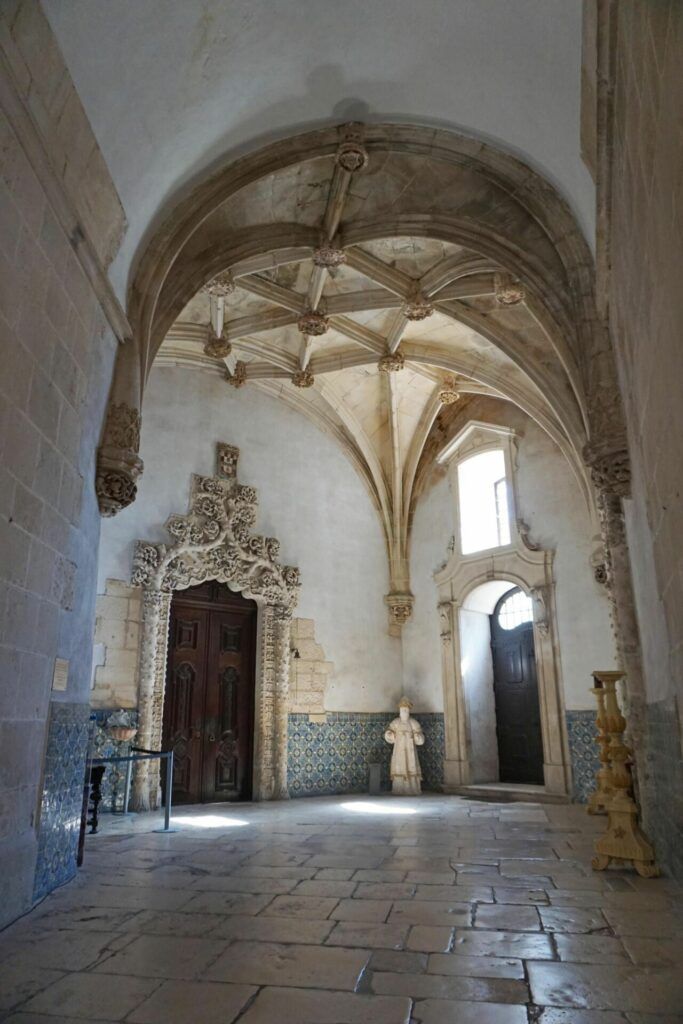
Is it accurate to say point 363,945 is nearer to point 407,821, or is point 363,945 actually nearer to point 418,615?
point 407,821

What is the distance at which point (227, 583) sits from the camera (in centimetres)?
1062

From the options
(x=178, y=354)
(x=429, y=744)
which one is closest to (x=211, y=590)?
(x=178, y=354)

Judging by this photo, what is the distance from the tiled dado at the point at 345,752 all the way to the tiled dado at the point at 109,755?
278 centimetres

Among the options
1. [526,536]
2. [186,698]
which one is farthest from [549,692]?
[186,698]

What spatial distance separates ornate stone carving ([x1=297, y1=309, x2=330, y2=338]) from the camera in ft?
30.0

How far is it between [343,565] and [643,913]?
8.75 meters

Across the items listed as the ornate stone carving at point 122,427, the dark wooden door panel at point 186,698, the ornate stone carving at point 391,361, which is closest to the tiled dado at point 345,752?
the dark wooden door panel at point 186,698

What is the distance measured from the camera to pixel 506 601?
12.0 m

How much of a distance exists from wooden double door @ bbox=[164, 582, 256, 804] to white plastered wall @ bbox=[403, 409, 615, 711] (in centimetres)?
313

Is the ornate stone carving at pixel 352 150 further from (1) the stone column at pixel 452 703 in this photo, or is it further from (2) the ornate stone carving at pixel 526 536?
(1) the stone column at pixel 452 703

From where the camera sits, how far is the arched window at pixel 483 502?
11.6 m

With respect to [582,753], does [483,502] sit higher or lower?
higher

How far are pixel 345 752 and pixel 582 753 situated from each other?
3650mm

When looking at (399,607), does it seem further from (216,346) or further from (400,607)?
(216,346)
